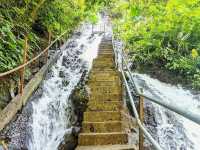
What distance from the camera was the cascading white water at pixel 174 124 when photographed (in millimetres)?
7160

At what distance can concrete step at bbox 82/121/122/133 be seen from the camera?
5.80 metres

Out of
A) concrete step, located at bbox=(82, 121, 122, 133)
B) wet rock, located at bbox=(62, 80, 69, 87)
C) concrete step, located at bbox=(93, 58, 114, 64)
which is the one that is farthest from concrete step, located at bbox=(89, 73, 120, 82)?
concrete step, located at bbox=(82, 121, 122, 133)

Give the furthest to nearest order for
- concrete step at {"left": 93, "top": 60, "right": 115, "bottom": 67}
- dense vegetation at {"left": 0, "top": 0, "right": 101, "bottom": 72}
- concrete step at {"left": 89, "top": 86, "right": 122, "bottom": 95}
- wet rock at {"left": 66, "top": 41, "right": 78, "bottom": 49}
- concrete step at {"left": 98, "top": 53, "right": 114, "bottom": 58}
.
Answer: wet rock at {"left": 66, "top": 41, "right": 78, "bottom": 49}
concrete step at {"left": 98, "top": 53, "right": 114, "bottom": 58}
concrete step at {"left": 93, "top": 60, "right": 115, "bottom": 67}
concrete step at {"left": 89, "top": 86, "right": 122, "bottom": 95}
dense vegetation at {"left": 0, "top": 0, "right": 101, "bottom": 72}

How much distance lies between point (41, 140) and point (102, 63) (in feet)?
15.6

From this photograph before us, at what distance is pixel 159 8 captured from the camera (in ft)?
43.7

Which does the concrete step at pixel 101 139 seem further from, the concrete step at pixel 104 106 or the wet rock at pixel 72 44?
the wet rock at pixel 72 44

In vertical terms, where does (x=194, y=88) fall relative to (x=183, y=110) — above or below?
below

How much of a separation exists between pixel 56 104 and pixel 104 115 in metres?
1.75

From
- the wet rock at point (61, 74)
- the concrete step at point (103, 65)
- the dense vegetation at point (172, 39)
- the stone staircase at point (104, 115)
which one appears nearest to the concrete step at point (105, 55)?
the concrete step at point (103, 65)

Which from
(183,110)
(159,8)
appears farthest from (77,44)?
(183,110)

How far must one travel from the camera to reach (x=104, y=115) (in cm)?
631

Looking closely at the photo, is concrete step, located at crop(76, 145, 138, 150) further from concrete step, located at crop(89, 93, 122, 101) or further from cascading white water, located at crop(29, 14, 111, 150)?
concrete step, located at crop(89, 93, 122, 101)

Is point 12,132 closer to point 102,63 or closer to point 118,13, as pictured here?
point 102,63

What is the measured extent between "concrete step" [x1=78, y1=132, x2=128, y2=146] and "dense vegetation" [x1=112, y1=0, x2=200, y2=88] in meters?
6.72
